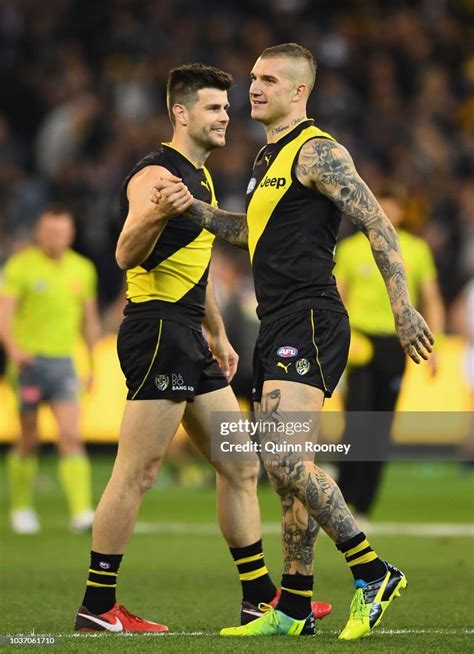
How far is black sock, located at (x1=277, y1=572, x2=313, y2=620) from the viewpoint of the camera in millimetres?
6750

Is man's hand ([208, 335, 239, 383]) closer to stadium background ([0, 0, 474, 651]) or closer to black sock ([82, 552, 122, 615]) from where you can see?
black sock ([82, 552, 122, 615])

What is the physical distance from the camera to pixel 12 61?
22062mm

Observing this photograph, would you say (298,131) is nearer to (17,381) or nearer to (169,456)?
(17,381)

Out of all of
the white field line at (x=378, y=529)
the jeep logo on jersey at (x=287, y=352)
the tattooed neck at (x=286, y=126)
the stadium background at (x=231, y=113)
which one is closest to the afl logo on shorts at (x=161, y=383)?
the jeep logo on jersey at (x=287, y=352)

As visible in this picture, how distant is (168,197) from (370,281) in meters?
5.65

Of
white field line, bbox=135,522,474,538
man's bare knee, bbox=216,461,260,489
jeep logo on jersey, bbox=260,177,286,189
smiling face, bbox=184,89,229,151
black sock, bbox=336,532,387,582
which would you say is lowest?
white field line, bbox=135,522,474,538

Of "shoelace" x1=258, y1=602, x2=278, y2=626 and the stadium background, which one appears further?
the stadium background

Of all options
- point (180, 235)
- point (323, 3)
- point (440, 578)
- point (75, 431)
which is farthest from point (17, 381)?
point (323, 3)

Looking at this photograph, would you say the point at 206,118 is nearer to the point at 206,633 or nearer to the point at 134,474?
the point at 134,474

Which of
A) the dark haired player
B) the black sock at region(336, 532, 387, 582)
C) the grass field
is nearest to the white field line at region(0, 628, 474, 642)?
the grass field

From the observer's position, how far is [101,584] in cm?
700

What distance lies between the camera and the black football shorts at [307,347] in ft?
21.6

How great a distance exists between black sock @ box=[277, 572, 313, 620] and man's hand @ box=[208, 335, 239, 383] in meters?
1.36

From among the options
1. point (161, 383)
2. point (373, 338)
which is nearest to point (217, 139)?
point (161, 383)
